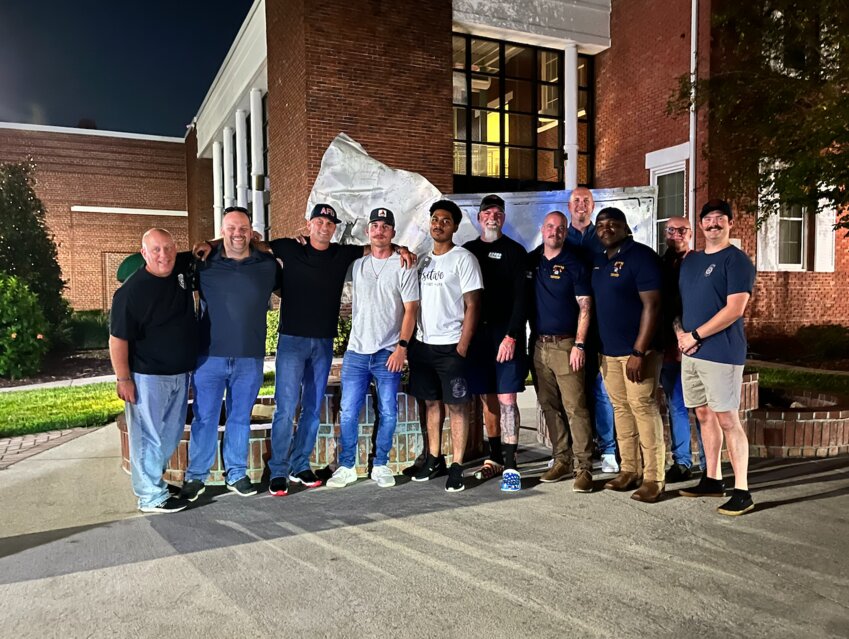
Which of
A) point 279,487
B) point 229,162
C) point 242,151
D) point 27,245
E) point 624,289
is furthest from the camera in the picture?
point 229,162

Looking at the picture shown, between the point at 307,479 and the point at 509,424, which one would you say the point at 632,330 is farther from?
the point at 307,479

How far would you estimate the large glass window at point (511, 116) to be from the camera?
14438 mm

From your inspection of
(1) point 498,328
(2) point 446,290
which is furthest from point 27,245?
(1) point 498,328

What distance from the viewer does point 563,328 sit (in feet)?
15.5

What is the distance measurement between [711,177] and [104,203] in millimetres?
24439

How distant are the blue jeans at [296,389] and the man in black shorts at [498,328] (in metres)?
1.10

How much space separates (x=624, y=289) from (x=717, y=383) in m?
0.83

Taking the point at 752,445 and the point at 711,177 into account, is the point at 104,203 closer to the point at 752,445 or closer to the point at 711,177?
the point at 711,177

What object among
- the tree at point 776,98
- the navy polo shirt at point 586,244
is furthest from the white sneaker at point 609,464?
the tree at point 776,98

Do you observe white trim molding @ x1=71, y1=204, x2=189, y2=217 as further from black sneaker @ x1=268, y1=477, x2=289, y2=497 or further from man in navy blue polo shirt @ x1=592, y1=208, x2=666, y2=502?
man in navy blue polo shirt @ x1=592, y1=208, x2=666, y2=502

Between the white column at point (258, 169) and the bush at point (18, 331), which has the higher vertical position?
the white column at point (258, 169)

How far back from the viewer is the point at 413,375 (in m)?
4.92

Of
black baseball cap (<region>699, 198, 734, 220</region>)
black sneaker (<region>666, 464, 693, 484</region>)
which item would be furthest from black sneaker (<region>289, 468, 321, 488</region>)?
black baseball cap (<region>699, 198, 734, 220</region>)

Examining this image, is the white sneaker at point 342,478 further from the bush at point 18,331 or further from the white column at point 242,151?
the white column at point 242,151
